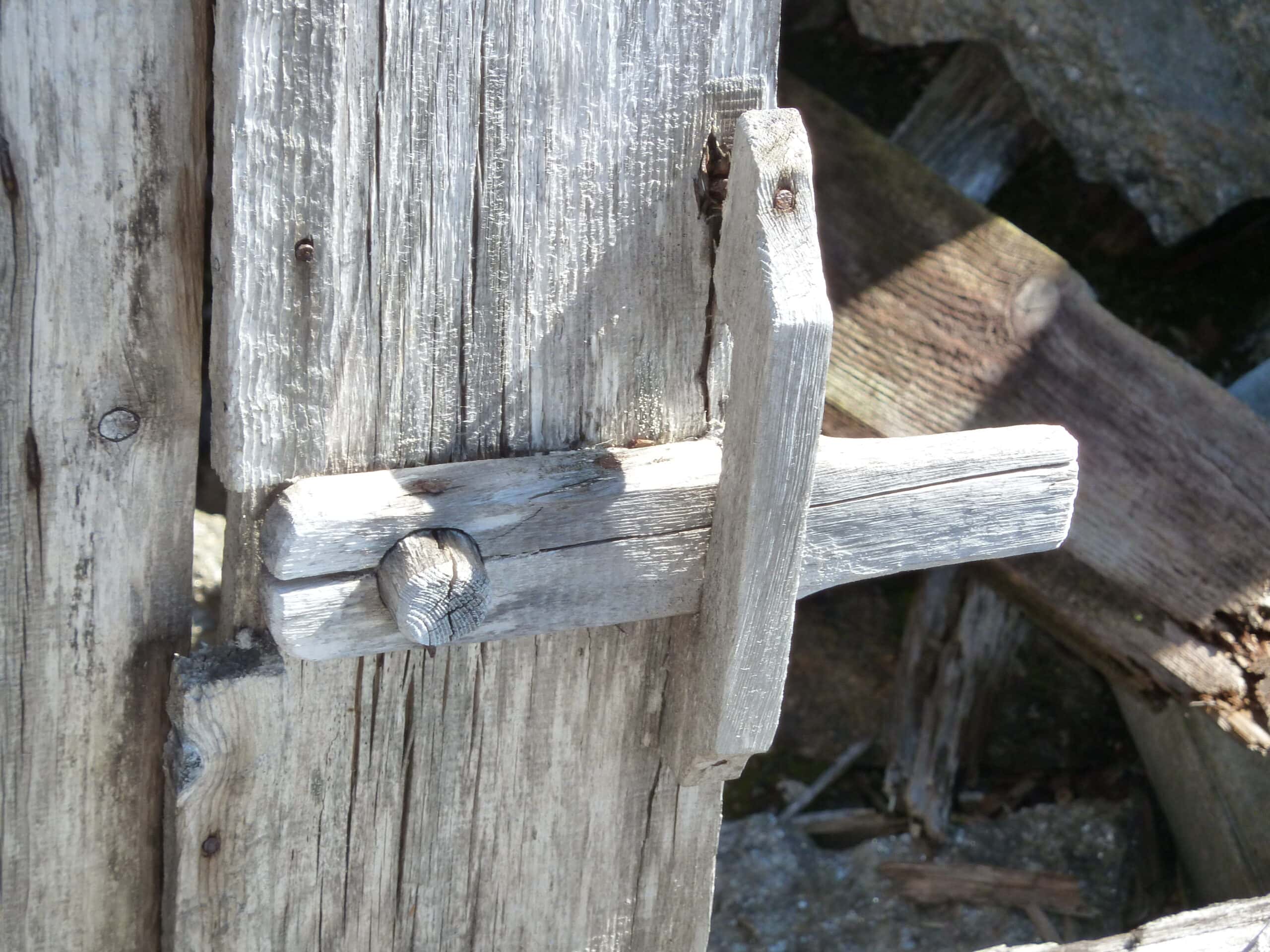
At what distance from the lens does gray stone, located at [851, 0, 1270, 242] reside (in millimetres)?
2119

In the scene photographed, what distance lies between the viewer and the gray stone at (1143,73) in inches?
83.4

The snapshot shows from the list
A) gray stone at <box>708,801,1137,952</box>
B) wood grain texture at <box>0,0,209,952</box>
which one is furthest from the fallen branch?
wood grain texture at <box>0,0,209,952</box>

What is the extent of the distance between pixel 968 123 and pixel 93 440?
178 cm

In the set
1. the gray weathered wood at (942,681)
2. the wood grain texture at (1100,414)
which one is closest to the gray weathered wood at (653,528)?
the wood grain texture at (1100,414)

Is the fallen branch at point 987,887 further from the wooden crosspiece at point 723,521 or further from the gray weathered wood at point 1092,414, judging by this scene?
the wooden crosspiece at point 723,521

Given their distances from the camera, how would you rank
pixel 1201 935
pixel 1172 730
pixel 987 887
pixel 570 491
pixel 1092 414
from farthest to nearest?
pixel 987 887
pixel 1172 730
pixel 1092 414
pixel 1201 935
pixel 570 491

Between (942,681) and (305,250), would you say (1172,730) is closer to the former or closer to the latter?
(942,681)

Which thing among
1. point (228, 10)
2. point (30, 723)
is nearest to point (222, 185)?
point (228, 10)

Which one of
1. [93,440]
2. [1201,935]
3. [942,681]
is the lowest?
[942,681]

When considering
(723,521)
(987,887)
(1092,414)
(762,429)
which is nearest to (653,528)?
(723,521)

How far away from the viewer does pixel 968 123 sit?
A: 235 centimetres

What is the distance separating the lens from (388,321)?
115 centimetres

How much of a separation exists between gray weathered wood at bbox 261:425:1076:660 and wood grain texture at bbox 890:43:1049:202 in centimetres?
116

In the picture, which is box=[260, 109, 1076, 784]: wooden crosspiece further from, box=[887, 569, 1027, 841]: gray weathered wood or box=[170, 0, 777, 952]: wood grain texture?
box=[887, 569, 1027, 841]: gray weathered wood
